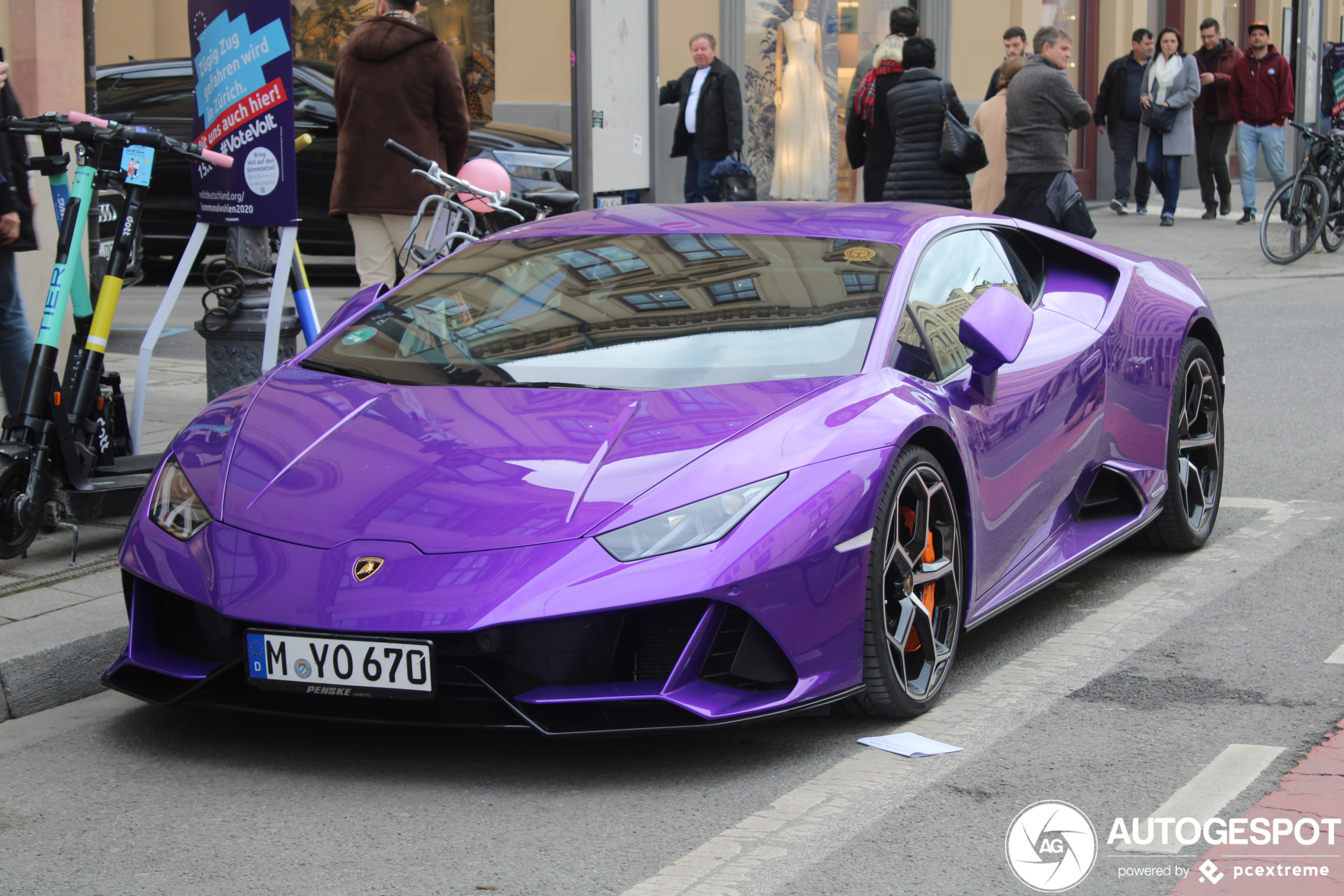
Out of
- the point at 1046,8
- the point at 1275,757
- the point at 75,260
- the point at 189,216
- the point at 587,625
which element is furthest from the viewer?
the point at 1046,8

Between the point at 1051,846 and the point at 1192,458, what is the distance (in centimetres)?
283

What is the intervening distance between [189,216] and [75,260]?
7.75 meters

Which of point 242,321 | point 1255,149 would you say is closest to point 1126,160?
point 1255,149

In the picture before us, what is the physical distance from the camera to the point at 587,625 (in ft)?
11.0

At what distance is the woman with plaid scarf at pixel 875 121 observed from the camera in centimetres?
1134

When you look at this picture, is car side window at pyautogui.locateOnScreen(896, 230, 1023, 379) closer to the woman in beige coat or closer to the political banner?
the political banner

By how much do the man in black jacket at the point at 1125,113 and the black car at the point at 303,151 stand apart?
807cm

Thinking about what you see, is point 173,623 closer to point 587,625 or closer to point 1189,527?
point 587,625

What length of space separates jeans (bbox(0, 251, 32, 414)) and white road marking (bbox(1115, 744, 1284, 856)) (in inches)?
168

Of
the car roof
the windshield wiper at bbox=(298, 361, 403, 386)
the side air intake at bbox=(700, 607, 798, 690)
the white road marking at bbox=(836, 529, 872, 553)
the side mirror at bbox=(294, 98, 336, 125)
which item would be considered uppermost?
the side mirror at bbox=(294, 98, 336, 125)

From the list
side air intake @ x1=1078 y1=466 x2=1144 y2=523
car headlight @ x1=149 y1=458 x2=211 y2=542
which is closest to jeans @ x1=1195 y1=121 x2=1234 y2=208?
side air intake @ x1=1078 y1=466 x2=1144 y2=523

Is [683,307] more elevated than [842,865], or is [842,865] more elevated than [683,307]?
[683,307]

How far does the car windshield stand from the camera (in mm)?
4086

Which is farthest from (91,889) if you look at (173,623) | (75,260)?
(75,260)
